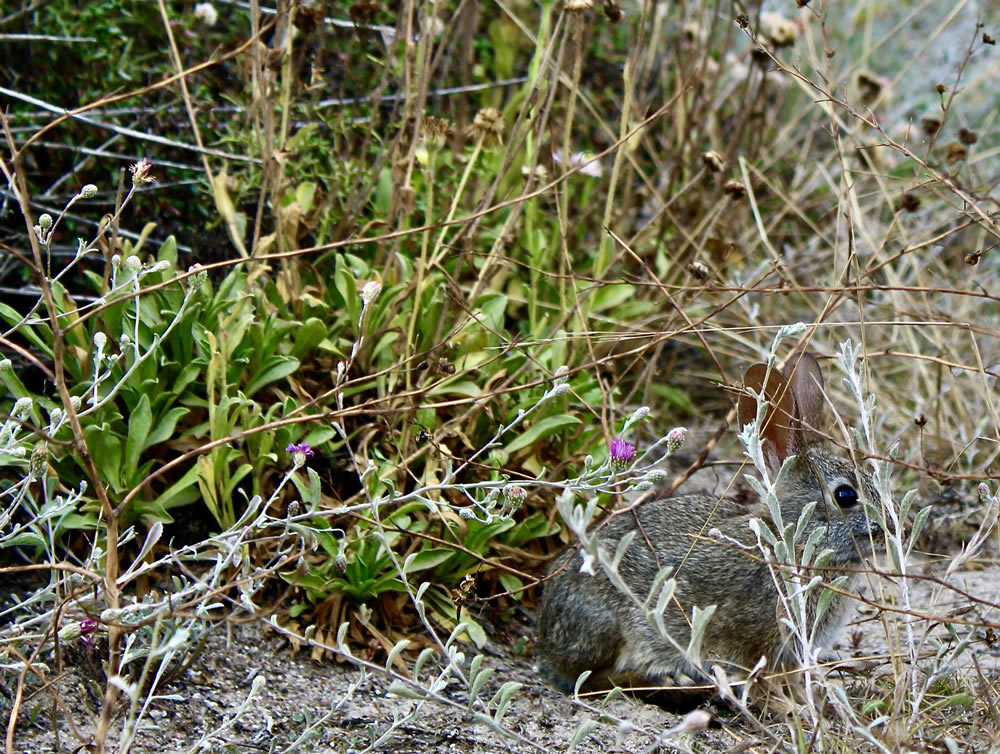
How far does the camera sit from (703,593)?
335cm

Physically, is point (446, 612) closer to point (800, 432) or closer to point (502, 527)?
point (502, 527)

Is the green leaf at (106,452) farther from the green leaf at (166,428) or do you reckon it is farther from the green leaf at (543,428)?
the green leaf at (543,428)

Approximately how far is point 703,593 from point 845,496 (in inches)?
20.4

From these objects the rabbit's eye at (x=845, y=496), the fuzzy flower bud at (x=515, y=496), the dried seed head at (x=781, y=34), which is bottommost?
the rabbit's eye at (x=845, y=496)

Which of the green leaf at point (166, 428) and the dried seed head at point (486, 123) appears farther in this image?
the dried seed head at point (486, 123)

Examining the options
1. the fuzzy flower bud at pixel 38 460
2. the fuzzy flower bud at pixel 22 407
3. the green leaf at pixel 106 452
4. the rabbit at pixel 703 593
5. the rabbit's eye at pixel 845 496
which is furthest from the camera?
the rabbit's eye at pixel 845 496

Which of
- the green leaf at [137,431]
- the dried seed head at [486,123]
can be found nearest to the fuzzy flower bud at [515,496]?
the green leaf at [137,431]

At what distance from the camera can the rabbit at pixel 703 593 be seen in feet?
10.8

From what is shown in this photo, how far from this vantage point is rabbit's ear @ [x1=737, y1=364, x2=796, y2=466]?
324cm

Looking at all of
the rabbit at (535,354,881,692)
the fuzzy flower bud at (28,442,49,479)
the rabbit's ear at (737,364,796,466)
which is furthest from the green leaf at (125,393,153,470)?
the rabbit's ear at (737,364,796,466)

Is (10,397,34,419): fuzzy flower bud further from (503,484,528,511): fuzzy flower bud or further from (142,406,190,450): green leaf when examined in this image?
(503,484,528,511): fuzzy flower bud

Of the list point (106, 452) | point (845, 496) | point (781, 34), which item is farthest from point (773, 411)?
point (781, 34)

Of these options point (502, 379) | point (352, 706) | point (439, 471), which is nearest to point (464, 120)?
point (502, 379)

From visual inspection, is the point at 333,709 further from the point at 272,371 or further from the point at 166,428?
the point at 272,371
